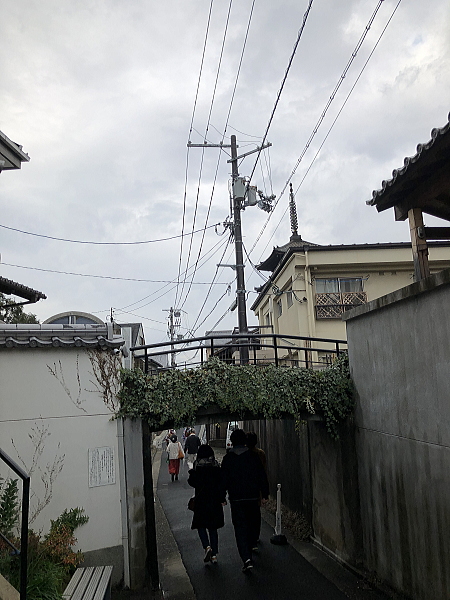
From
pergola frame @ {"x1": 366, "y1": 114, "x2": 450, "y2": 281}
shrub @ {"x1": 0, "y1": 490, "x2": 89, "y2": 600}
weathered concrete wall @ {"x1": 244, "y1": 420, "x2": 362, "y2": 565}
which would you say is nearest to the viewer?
shrub @ {"x1": 0, "y1": 490, "x2": 89, "y2": 600}

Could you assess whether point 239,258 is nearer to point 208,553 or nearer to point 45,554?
point 208,553

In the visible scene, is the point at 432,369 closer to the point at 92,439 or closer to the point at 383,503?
the point at 383,503

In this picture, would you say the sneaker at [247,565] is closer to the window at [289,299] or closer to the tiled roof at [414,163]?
the tiled roof at [414,163]

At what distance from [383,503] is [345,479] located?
4.00 feet

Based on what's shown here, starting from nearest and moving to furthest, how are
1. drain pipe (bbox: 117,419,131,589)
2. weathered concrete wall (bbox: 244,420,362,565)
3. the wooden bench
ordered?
1. the wooden bench
2. drain pipe (bbox: 117,419,131,589)
3. weathered concrete wall (bbox: 244,420,362,565)

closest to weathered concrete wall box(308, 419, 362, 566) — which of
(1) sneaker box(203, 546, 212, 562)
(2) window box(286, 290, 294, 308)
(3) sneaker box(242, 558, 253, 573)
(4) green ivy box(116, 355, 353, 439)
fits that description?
(4) green ivy box(116, 355, 353, 439)

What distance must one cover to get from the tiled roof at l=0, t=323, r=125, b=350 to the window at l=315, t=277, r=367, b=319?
1360cm

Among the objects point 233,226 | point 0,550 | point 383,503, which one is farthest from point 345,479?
point 233,226

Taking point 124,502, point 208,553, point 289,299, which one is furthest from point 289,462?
point 289,299

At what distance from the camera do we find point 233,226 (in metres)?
14.3

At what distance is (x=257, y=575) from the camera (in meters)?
7.97

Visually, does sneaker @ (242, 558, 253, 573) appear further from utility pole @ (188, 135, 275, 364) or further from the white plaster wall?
utility pole @ (188, 135, 275, 364)

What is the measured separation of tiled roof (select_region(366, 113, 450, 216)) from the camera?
514cm

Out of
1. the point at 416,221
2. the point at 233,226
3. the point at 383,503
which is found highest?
the point at 233,226
